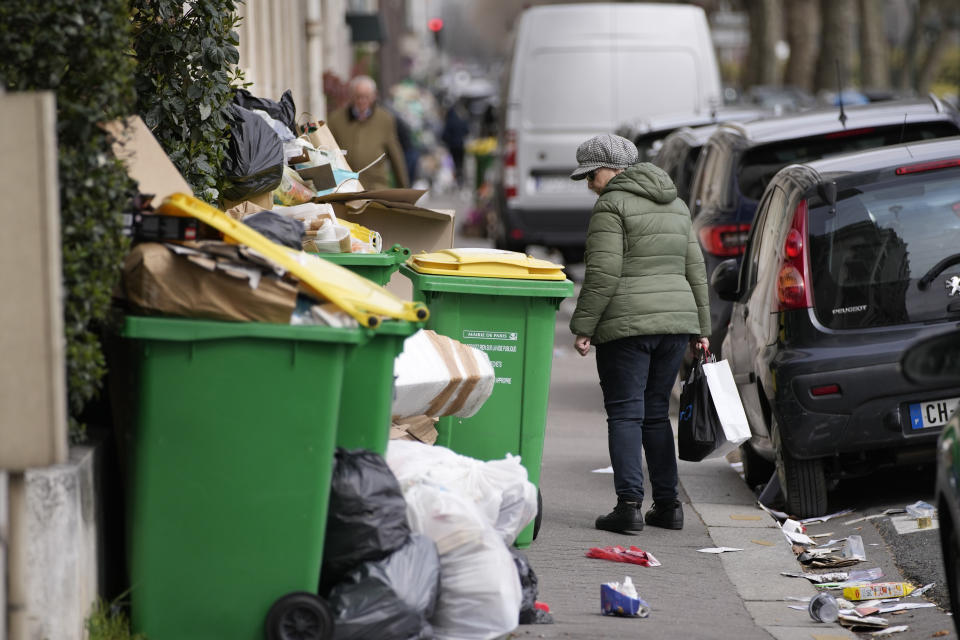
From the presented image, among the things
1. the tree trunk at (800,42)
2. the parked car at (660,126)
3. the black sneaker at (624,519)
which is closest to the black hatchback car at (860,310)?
the black sneaker at (624,519)

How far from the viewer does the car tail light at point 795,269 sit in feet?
22.4

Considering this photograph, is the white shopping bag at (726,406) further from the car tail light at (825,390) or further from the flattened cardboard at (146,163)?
the flattened cardboard at (146,163)

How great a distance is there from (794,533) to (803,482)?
262 mm

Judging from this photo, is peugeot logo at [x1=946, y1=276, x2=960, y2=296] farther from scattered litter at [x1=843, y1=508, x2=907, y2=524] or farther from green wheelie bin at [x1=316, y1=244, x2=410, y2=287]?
green wheelie bin at [x1=316, y1=244, x2=410, y2=287]

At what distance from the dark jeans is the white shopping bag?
177 mm

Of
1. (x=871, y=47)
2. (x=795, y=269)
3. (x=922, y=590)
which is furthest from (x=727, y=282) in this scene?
(x=871, y=47)

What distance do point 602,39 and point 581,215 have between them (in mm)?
1731

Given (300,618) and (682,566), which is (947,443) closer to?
(682,566)

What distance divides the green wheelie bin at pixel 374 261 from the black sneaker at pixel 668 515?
1.51 m

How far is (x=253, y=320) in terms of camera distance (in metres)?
4.64

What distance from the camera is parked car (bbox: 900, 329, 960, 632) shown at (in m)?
4.06

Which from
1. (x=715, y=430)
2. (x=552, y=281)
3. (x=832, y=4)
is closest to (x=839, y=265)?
(x=715, y=430)

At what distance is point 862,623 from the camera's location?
5480 mm

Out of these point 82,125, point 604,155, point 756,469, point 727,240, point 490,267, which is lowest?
point 756,469
